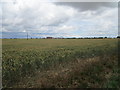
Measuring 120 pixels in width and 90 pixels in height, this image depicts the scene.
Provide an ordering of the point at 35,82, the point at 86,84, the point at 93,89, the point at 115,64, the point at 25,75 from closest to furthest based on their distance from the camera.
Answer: the point at 93,89 < the point at 86,84 < the point at 35,82 < the point at 25,75 < the point at 115,64

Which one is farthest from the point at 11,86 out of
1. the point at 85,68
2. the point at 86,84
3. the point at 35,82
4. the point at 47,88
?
the point at 85,68

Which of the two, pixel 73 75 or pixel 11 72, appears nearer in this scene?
pixel 73 75

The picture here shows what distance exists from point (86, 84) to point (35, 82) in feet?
8.74

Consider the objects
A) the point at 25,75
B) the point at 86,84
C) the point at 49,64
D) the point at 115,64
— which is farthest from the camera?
the point at 49,64

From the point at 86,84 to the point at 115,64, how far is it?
3863 mm

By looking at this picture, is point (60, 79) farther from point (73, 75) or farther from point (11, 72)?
point (11, 72)

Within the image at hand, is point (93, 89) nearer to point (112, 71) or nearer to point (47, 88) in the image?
point (47, 88)

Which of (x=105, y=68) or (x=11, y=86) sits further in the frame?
(x=105, y=68)

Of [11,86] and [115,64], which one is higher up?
[115,64]

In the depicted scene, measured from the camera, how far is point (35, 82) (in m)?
6.04

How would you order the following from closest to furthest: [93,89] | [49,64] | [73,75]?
1. [93,89]
2. [73,75]
3. [49,64]

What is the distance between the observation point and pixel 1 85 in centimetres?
595

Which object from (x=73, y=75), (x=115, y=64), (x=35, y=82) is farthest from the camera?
(x=115, y=64)

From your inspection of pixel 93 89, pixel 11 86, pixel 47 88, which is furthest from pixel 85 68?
pixel 11 86
